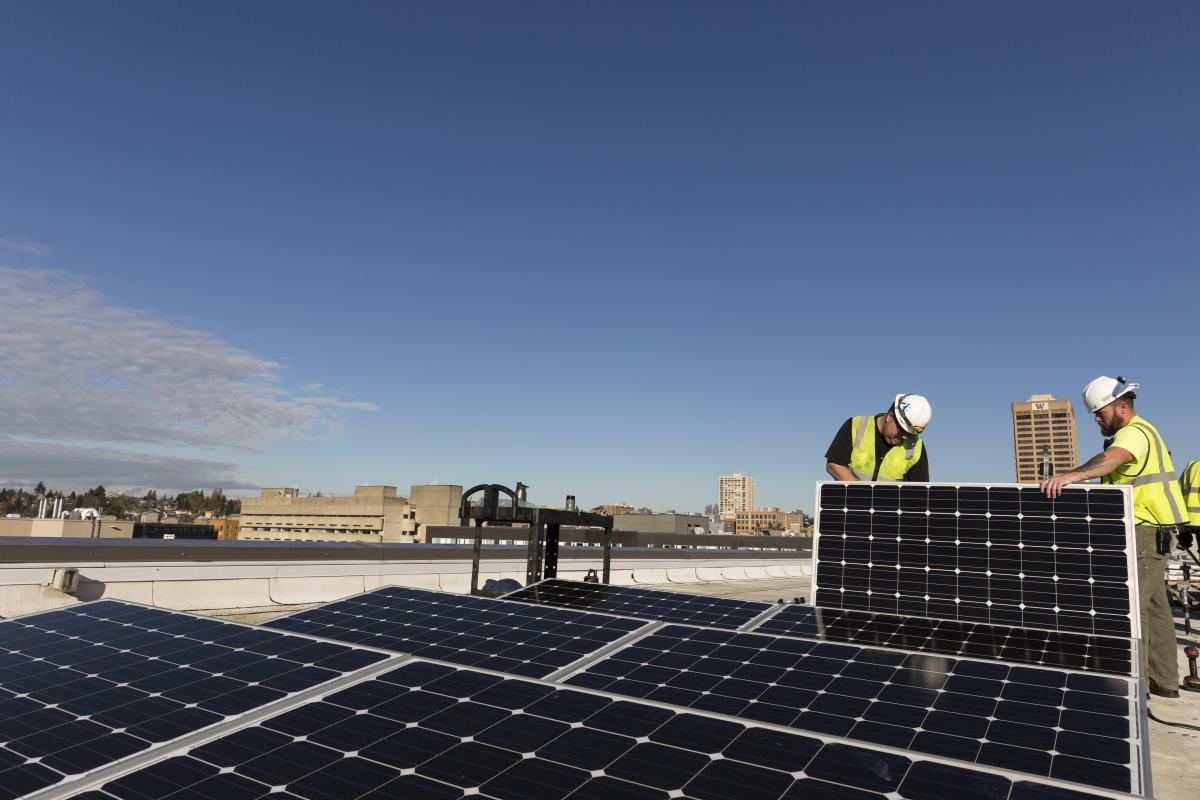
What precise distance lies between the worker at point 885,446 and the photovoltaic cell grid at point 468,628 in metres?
3.99

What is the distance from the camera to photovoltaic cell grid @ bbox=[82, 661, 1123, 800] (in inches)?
120

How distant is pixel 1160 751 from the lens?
6934mm

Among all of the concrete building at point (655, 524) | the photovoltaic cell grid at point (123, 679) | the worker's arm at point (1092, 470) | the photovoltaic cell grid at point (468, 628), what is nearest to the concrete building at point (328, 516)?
the concrete building at point (655, 524)

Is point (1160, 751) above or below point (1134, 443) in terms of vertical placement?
below

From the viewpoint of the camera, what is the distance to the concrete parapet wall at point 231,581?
13.0 meters

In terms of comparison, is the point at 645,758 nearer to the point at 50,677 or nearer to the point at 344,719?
the point at 344,719

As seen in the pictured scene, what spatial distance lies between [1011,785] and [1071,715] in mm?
1519

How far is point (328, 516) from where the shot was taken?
15875 centimetres

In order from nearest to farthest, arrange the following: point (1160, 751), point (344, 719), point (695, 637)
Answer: point (344, 719), point (695, 637), point (1160, 751)

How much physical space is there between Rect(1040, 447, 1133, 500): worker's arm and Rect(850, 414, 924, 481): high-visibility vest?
1650 mm

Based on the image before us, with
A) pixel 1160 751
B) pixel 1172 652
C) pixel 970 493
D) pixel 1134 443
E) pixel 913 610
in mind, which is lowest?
pixel 1160 751

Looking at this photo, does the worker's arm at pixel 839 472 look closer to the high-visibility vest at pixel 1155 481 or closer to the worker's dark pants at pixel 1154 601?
the high-visibility vest at pixel 1155 481

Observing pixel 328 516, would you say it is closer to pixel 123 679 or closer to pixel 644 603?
pixel 644 603

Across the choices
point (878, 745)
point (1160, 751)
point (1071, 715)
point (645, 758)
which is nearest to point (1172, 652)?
point (1160, 751)
